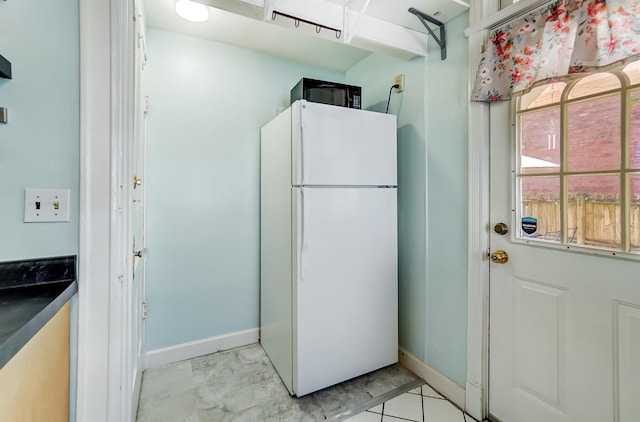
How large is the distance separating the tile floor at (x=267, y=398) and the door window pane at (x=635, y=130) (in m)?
1.44

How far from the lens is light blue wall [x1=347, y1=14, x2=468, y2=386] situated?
1.69 m

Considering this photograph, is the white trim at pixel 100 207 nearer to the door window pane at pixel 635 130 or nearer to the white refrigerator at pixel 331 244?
the white refrigerator at pixel 331 244

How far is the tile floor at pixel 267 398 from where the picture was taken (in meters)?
1.60

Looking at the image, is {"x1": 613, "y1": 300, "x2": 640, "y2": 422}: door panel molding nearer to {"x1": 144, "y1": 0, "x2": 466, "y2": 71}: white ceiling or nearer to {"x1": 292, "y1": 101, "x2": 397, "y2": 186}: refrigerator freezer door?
{"x1": 292, "y1": 101, "x2": 397, "y2": 186}: refrigerator freezer door

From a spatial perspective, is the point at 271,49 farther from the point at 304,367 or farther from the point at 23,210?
the point at 304,367

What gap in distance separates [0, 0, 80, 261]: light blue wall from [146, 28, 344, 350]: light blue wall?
1.09 meters

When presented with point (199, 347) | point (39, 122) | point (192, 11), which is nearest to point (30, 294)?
point (39, 122)

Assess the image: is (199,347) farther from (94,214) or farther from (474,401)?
(474,401)

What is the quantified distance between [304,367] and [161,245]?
4.12ft

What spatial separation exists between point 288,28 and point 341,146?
0.68 m

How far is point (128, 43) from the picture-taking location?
111cm

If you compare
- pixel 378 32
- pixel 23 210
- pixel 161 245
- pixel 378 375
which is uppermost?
pixel 378 32

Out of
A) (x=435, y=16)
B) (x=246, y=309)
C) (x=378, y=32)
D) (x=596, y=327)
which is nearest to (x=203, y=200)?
(x=246, y=309)

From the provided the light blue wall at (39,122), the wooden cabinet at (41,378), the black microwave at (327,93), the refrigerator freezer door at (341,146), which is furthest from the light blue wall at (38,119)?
the black microwave at (327,93)
